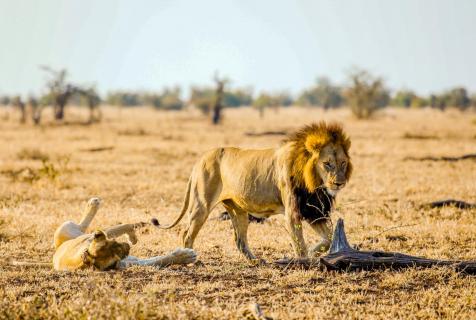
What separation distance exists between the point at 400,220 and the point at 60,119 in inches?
1386

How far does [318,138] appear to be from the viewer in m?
6.94

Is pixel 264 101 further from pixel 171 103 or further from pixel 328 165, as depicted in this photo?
pixel 328 165

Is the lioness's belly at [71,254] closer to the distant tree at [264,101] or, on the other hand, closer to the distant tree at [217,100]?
the distant tree at [217,100]

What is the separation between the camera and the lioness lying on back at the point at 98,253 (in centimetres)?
611

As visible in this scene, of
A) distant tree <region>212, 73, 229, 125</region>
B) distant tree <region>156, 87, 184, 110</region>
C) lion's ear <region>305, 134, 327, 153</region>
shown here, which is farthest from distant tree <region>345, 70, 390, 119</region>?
lion's ear <region>305, 134, 327, 153</region>

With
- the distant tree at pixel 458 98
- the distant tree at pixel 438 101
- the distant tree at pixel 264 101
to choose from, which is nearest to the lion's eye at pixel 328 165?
the distant tree at pixel 264 101

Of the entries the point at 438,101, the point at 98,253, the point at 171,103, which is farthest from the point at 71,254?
the point at 438,101

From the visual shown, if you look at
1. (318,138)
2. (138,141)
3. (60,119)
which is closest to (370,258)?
(318,138)

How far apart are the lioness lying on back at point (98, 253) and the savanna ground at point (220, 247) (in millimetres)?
125

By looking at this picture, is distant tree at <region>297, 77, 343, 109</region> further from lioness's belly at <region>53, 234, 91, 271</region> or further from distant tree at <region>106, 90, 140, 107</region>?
lioness's belly at <region>53, 234, 91, 271</region>

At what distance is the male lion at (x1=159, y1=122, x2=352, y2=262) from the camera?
6.86 metres

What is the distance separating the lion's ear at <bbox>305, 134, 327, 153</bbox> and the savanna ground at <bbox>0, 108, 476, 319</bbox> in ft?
2.18

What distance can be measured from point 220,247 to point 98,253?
7.51ft

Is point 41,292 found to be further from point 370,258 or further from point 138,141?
point 138,141
